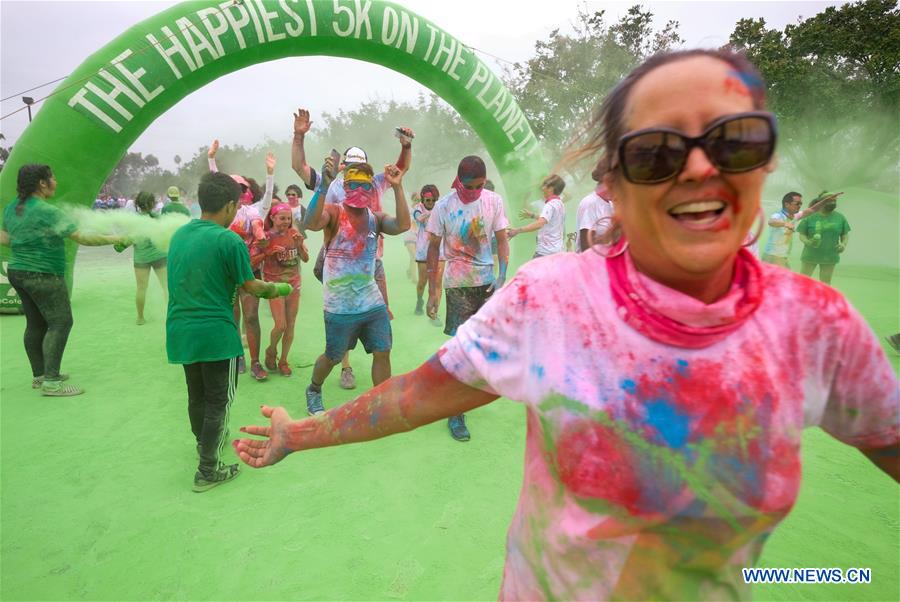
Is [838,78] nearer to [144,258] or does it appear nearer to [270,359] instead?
[270,359]

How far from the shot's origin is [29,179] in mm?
4371

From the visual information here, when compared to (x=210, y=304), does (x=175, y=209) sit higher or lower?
higher

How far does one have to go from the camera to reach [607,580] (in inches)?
35.4

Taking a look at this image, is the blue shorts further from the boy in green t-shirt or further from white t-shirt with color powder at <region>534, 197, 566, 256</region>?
white t-shirt with color powder at <region>534, 197, 566, 256</region>

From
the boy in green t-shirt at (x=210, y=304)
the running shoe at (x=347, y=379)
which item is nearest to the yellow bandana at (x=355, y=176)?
the boy in green t-shirt at (x=210, y=304)

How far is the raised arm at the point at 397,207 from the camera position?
379 cm

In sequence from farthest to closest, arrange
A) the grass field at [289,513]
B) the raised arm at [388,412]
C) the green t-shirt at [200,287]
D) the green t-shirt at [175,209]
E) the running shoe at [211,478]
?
the green t-shirt at [175,209] < the running shoe at [211,478] < the green t-shirt at [200,287] < the grass field at [289,513] < the raised arm at [388,412]

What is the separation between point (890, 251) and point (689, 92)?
55.0 feet

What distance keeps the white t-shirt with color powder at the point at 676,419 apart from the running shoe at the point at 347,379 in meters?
4.17

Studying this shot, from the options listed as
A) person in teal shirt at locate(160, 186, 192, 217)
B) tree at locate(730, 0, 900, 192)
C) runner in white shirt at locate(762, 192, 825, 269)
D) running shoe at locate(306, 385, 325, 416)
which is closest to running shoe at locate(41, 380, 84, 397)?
running shoe at locate(306, 385, 325, 416)

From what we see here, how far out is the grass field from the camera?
2.53m

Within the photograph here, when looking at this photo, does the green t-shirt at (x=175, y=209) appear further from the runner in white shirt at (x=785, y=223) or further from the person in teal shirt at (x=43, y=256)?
the runner in white shirt at (x=785, y=223)

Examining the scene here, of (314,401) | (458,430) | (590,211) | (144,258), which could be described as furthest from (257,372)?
(590,211)

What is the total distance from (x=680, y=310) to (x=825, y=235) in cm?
798
